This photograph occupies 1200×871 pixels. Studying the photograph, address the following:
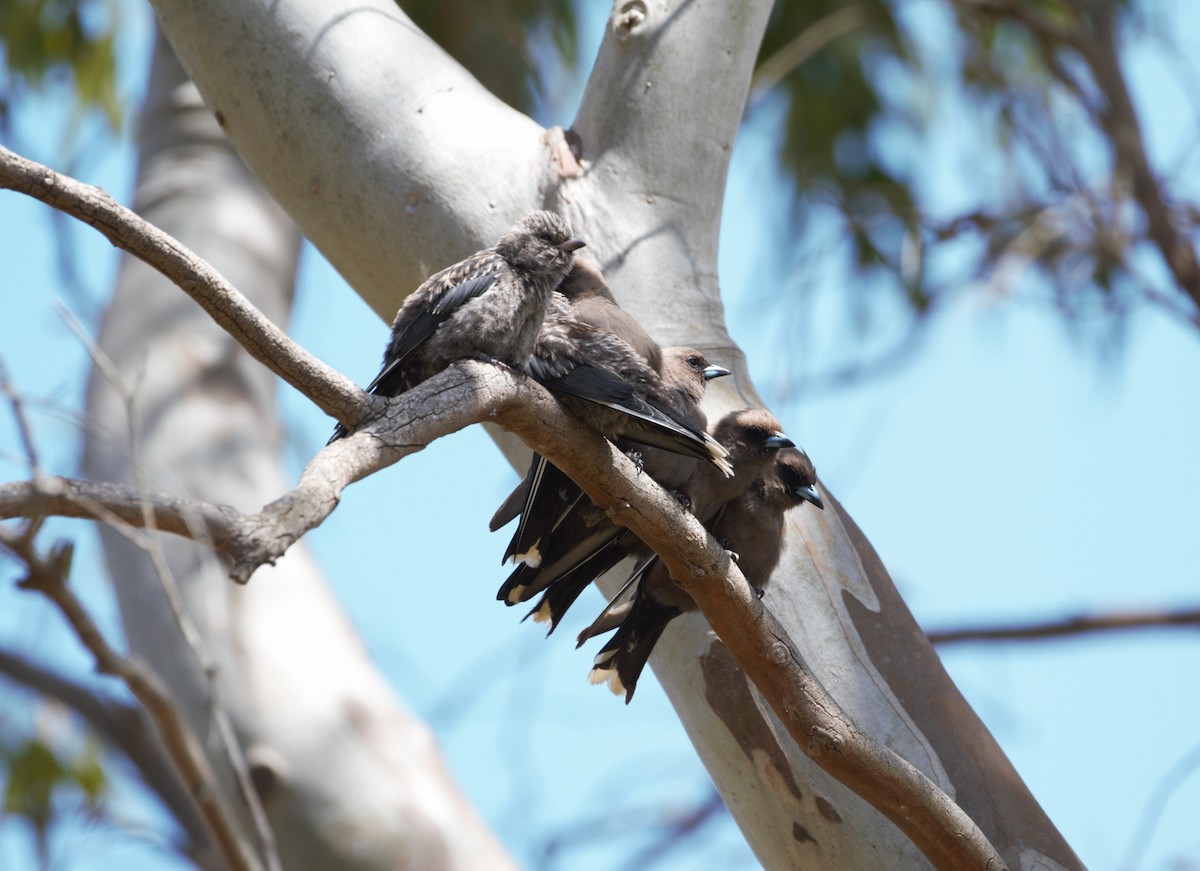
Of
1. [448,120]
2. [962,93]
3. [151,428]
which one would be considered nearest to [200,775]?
[448,120]

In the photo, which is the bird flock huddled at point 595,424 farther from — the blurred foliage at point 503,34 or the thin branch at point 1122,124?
the blurred foliage at point 503,34

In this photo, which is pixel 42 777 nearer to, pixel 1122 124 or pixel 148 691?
pixel 148 691

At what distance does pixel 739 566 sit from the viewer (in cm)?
304

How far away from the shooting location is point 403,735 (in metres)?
4.80

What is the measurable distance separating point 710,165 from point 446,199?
75cm

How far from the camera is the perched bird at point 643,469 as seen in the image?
2838 millimetres

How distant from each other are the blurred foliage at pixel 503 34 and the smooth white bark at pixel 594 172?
2.60 metres

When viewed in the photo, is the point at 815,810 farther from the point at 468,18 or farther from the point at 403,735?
the point at 468,18

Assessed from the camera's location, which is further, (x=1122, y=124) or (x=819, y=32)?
(x=819, y=32)

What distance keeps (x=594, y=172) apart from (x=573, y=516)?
1.03m

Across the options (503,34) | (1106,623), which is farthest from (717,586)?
(503,34)

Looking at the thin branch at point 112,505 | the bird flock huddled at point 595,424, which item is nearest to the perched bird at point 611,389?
the bird flock huddled at point 595,424

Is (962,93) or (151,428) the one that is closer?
(151,428)

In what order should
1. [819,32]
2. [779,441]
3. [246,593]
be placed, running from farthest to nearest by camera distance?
[819,32] → [246,593] → [779,441]
